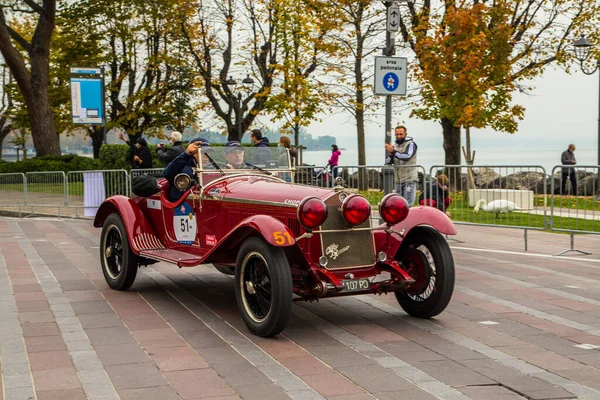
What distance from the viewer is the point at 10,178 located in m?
21.6

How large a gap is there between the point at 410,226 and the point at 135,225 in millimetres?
2953

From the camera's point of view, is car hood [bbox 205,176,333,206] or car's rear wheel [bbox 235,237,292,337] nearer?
car's rear wheel [bbox 235,237,292,337]

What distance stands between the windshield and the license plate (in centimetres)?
214

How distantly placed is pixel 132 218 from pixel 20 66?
25198mm

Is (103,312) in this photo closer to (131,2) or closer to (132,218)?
(132,218)

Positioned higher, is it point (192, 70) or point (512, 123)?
point (192, 70)

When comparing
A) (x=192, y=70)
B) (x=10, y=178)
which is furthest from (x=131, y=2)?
(x=10, y=178)

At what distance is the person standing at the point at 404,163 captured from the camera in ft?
43.5

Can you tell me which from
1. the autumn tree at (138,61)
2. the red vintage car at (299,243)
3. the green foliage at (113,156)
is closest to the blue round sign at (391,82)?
the red vintage car at (299,243)

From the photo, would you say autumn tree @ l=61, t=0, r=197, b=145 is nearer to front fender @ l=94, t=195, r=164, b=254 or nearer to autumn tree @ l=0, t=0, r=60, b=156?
autumn tree @ l=0, t=0, r=60, b=156

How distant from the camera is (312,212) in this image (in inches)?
254

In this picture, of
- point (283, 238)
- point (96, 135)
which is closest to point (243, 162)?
point (283, 238)

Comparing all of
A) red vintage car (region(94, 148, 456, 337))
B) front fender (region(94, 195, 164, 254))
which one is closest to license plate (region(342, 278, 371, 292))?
red vintage car (region(94, 148, 456, 337))

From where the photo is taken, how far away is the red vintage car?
6.47m
